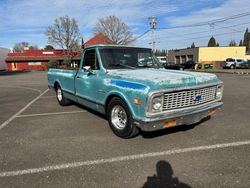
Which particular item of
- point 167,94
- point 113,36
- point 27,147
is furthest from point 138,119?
point 113,36

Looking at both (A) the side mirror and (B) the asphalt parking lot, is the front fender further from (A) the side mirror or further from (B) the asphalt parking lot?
(A) the side mirror

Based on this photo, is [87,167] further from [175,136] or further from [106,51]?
[106,51]

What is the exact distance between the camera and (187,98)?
4.61 m

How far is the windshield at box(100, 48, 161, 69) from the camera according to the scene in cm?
568

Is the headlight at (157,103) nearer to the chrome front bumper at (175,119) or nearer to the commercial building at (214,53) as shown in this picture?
the chrome front bumper at (175,119)

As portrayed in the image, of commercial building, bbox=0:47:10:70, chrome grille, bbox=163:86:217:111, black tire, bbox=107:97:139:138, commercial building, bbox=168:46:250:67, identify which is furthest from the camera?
commercial building, bbox=0:47:10:70

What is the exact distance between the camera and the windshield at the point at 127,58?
5.68 metres

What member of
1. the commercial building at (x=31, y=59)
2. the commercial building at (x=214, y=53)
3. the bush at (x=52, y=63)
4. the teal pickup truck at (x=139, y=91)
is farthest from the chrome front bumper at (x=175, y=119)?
the commercial building at (x=214, y=53)

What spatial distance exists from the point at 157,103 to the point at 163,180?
133 centimetres

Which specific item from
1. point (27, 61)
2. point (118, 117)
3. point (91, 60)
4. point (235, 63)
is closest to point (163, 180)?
point (118, 117)

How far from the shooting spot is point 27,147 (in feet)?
15.5

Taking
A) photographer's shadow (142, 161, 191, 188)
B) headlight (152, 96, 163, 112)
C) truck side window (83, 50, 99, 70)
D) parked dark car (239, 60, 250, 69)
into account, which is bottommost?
photographer's shadow (142, 161, 191, 188)

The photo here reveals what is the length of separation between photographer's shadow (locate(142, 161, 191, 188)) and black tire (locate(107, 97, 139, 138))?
1.09 metres

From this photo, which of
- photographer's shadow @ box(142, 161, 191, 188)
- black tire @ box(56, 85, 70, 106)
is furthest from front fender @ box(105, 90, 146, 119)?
black tire @ box(56, 85, 70, 106)
